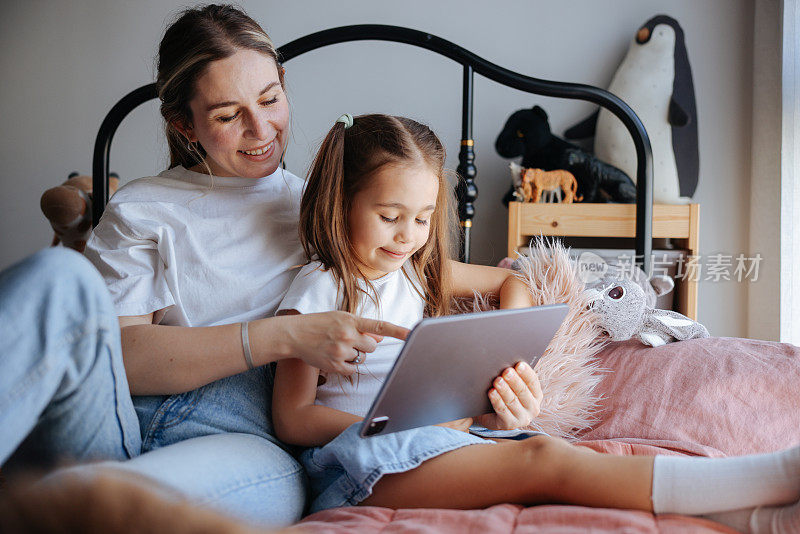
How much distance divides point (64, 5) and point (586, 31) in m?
2.12

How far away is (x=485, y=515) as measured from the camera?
74cm

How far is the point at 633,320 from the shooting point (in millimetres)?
1229

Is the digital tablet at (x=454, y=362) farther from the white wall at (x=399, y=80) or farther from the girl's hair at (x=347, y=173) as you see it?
the white wall at (x=399, y=80)

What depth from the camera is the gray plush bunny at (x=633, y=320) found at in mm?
1227

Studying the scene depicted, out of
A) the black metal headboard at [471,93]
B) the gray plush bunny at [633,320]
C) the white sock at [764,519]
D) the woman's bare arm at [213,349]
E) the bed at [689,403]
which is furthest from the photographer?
the black metal headboard at [471,93]

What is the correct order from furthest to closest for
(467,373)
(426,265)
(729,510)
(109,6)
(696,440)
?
(109,6) < (426,265) < (696,440) < (467,373) < (729,510)

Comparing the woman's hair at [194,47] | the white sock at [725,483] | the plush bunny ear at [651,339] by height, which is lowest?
the white sock at [725,483]

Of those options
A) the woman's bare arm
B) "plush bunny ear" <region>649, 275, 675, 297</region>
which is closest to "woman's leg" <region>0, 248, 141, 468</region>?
the woman's bare arm

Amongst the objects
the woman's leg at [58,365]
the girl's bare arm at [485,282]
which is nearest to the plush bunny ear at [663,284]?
the girl's bare arm at [485,282]

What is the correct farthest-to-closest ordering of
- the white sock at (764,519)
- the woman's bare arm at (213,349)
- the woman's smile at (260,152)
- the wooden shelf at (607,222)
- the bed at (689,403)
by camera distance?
the wooden shelf at (607,222) < the woman's smile at (260,152) < the bed at (689,403) < the woman's bare arm at (213,349) < the white sock at (764,519)

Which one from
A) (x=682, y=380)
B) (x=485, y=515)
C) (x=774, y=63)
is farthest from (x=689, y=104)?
(x=485, y=515)

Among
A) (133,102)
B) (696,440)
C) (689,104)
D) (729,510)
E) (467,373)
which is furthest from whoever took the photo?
(689,104)

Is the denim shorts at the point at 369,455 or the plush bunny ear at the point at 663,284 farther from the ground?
the plush bunny ear at the point at 663,284

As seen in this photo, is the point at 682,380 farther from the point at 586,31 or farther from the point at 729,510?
the point at 586,31
